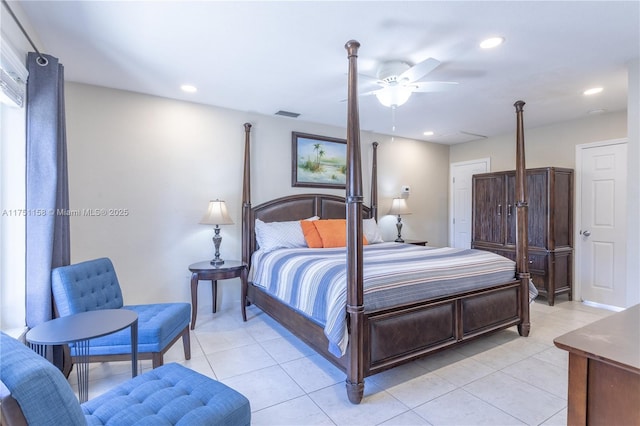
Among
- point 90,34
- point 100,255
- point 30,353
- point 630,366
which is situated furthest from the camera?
point 100,255

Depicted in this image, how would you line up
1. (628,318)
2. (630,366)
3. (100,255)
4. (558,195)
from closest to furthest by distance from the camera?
(630,366), (628,318), (100,255), (558,195)

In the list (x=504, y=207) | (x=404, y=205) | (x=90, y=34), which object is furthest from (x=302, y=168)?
(x=504, y=207)

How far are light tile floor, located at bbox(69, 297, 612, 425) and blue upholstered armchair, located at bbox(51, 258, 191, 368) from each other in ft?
1.16

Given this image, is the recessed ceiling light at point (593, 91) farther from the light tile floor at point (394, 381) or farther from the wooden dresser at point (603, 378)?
the wooden dresser at point (603, 378)

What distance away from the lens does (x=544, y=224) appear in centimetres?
422

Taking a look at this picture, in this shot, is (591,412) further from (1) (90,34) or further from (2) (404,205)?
(2) (404,205)

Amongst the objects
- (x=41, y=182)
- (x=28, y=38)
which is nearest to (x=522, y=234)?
Result: (x=41, y=182)

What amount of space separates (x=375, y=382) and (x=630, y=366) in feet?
5.82

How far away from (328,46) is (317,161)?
2.27 meters

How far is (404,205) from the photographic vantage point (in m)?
5.19

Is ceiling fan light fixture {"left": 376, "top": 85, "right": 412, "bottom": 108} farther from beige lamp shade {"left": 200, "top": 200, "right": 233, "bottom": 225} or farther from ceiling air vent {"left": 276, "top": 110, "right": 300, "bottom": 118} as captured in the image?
beige lamp shade {"left": 200, "top": 200, "right": 233, "bottom": 225}

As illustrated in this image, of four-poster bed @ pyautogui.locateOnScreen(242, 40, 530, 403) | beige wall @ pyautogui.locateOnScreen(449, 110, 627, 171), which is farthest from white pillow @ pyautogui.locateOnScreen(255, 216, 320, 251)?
beige wall @ pyautogui.locateOnScreen(449, 110, 627, 171)

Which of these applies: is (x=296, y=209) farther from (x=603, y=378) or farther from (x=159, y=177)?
(x=603, y=378)

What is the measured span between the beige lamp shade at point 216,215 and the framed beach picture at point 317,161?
119 centimetres
